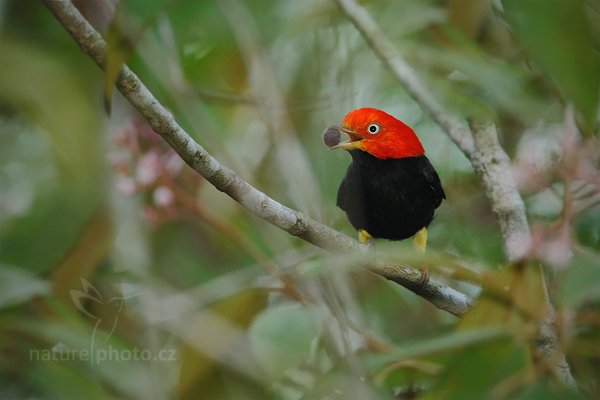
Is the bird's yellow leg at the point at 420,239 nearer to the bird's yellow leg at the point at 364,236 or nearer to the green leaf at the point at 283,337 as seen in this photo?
the bird's yellow leg at the point at 364,236

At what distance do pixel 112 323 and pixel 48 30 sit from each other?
116 centimetres

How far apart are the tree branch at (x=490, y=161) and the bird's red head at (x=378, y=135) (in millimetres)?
166

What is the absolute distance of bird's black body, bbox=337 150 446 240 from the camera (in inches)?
73.1

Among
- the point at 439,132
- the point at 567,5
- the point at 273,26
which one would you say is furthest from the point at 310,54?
the point at 567,5

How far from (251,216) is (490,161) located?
557 mm

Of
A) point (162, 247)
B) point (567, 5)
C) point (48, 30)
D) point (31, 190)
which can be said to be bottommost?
point (162, 247)

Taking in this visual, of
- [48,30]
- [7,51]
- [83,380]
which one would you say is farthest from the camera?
[48,30]

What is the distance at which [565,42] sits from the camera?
4.11ft

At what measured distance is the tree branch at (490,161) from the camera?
1600 millimetres

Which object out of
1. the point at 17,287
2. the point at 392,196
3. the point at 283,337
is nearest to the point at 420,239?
the point at 392,196

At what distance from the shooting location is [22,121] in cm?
294

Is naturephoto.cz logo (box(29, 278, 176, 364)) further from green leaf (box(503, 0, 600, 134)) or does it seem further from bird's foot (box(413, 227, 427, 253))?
green leaf (box(503, 0, 600, 134))

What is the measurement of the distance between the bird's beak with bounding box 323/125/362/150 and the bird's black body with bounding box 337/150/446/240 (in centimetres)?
6

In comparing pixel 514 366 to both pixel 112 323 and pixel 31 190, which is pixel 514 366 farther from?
pixel 31 190
